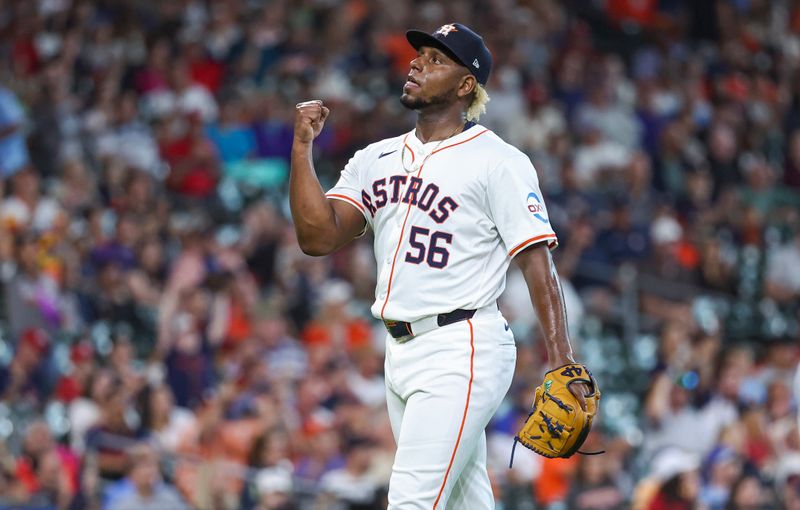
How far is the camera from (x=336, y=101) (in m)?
12.0

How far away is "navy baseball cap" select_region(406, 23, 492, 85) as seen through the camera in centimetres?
455

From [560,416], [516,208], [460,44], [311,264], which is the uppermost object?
[460,44]

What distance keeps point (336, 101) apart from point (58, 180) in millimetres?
2802

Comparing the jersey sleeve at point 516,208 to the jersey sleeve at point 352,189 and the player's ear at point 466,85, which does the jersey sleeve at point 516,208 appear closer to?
the player's ear at point 466,85

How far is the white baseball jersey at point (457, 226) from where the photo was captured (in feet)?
14.4

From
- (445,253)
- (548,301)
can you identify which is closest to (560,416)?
(548,301)

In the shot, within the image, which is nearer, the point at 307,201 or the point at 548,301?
the point at 548,301

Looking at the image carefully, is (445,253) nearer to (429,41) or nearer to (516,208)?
(516,208)

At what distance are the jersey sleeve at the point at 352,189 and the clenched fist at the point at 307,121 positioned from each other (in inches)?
10.2

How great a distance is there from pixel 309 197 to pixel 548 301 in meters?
0.88

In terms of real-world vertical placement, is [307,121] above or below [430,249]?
above

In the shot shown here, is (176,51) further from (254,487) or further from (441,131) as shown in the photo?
(441,131)

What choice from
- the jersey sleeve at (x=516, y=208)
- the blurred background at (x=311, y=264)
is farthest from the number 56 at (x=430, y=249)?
the blurred background at (x=311, y=264)

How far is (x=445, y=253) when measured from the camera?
14.5 ft
